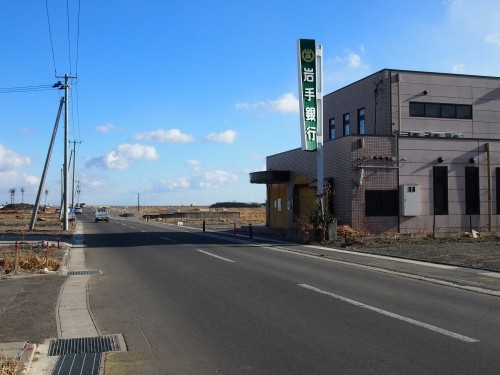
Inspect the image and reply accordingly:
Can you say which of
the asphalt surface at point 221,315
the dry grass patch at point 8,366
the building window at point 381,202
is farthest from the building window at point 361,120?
the dry grass patch at point 8,366

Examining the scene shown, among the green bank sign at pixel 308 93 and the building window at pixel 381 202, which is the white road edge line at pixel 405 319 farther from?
the building window at pixel 381 202

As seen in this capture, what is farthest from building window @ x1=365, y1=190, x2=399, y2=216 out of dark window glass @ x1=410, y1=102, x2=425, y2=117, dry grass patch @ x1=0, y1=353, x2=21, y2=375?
dry grass patch @ x1=0, y1=353, x2=21, y2=375

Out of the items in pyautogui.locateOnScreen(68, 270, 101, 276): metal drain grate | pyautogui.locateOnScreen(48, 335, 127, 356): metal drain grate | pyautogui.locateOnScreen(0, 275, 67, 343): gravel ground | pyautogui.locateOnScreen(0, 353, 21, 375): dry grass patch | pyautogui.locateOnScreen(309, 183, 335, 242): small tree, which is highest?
pyautogui.locateOnScreen(309, 183, 335, 242): small tree

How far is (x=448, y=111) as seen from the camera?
32812 millimetres

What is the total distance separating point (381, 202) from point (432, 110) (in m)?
8.10

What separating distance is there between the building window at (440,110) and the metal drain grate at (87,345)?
90.7 ft

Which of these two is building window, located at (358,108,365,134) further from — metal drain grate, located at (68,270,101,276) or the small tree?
metal drain grate, located at (68,270,101,276)

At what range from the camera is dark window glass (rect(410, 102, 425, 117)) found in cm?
3183

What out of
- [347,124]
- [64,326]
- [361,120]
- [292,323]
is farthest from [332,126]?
[64,326]

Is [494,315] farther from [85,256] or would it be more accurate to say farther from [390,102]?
[390,102]

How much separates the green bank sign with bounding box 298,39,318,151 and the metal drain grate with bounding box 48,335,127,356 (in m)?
20.9

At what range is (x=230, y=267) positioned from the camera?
53.6 ft

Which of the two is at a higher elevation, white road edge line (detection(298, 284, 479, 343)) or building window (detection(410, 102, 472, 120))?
building window (detection(410, 102, 472, 120))

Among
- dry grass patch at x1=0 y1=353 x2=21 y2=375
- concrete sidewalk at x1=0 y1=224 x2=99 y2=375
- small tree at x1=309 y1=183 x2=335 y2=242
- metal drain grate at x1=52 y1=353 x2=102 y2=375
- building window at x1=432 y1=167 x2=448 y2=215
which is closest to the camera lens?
dry grass patch at x1=0 y1=353 x2=21 y2=375
